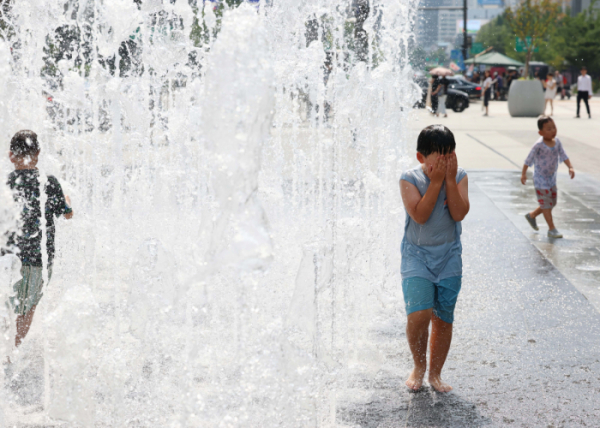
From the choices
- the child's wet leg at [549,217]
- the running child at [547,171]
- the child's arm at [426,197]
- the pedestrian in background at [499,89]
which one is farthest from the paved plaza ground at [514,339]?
the pedestrian in background at [499,89]

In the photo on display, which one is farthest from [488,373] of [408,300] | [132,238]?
[132,238]

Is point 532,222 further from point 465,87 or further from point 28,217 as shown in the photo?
point 465,87

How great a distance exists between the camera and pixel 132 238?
693cm

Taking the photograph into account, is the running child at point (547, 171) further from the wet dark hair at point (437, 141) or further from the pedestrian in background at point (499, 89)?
the pedestrian in background at point (499, 89)

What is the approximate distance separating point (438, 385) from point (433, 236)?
2.56ft

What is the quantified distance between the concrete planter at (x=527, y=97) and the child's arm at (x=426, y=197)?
22.2 meters

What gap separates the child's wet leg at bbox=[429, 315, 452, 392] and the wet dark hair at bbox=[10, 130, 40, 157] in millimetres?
2270

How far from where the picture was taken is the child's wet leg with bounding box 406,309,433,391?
3568mm

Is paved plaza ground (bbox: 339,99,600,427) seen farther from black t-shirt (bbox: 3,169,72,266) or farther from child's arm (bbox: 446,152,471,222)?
black t-shirt (bbox: 3,169,72,266)

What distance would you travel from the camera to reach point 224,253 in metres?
3.27

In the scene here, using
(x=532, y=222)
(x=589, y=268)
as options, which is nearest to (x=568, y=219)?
(x=532, y=222)

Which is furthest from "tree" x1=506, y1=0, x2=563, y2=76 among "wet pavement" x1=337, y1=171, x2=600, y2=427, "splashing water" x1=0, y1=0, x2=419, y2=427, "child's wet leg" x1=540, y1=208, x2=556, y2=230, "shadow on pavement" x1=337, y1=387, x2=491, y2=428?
"shadow on pavement" x1=337, y1=387, x2=491, y2=428

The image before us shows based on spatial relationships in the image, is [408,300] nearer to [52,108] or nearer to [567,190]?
[567,190]

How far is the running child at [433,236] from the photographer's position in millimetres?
3479
